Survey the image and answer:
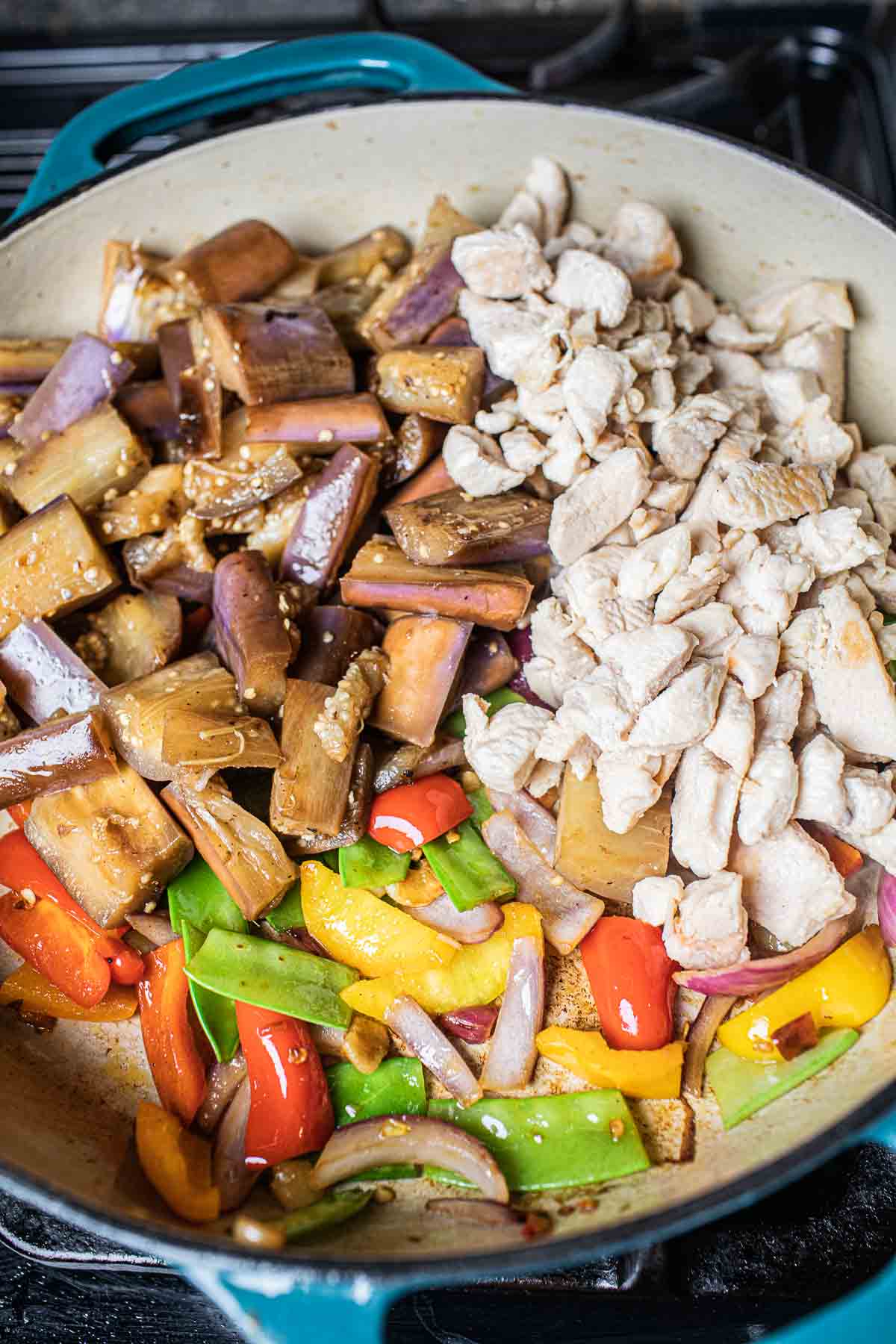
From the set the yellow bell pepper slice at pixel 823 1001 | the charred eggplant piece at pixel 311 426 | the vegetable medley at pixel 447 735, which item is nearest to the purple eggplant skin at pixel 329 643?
the vegetable medley at pixel 447 735

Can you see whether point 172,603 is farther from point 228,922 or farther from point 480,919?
point 480,919

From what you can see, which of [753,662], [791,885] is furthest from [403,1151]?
[753,662]

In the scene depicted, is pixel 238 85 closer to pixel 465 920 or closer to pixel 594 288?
pixel 594 288

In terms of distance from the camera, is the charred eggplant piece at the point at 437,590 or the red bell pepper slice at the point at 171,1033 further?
Answer: the charred eggplant piece at the point at 437,590

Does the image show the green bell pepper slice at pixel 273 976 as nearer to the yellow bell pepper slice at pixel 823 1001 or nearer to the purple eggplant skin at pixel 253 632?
the purple eggplant skin at pixel 253 632

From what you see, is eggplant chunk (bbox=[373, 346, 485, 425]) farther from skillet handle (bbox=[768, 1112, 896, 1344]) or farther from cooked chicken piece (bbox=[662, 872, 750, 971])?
skillet handle (bbox=[768, 1112, 896, 1344])

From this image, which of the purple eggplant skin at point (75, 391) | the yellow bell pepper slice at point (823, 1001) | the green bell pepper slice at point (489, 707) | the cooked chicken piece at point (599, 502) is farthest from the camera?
the purple eggplant skin at point (75, 391)

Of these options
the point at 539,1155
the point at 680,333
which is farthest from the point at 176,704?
the point at 680,333
